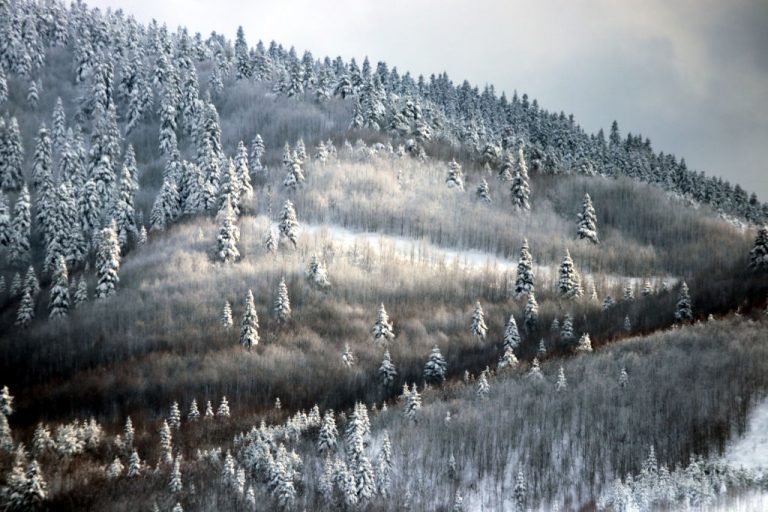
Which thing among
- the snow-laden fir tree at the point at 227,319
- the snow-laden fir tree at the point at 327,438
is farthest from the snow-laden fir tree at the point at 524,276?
the snow-laden fir tree at the point at 327,438

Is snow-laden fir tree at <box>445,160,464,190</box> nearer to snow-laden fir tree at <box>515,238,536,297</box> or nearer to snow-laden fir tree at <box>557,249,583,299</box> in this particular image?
snow-laden fir tree at <box>515,238,536,297</box>

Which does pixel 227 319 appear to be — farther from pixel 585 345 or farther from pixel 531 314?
pixel 585 345

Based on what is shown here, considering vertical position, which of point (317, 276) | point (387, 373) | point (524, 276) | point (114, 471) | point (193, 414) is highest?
point (524, 276)

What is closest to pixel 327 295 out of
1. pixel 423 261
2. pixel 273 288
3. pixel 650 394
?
pixel 273 288

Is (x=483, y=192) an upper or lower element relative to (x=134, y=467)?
upper

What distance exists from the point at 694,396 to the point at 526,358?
2723 centimetres

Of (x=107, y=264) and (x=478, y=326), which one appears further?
(x=107, y=264)

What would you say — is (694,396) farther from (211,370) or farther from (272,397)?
(211,370)

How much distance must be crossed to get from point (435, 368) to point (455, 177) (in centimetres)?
4795

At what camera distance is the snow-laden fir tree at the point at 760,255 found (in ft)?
266

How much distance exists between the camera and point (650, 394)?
4816 cm

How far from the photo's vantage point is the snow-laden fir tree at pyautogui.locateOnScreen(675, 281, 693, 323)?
72.1m

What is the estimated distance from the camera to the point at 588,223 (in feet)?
366

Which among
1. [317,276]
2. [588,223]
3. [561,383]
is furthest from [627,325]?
[588,223]
